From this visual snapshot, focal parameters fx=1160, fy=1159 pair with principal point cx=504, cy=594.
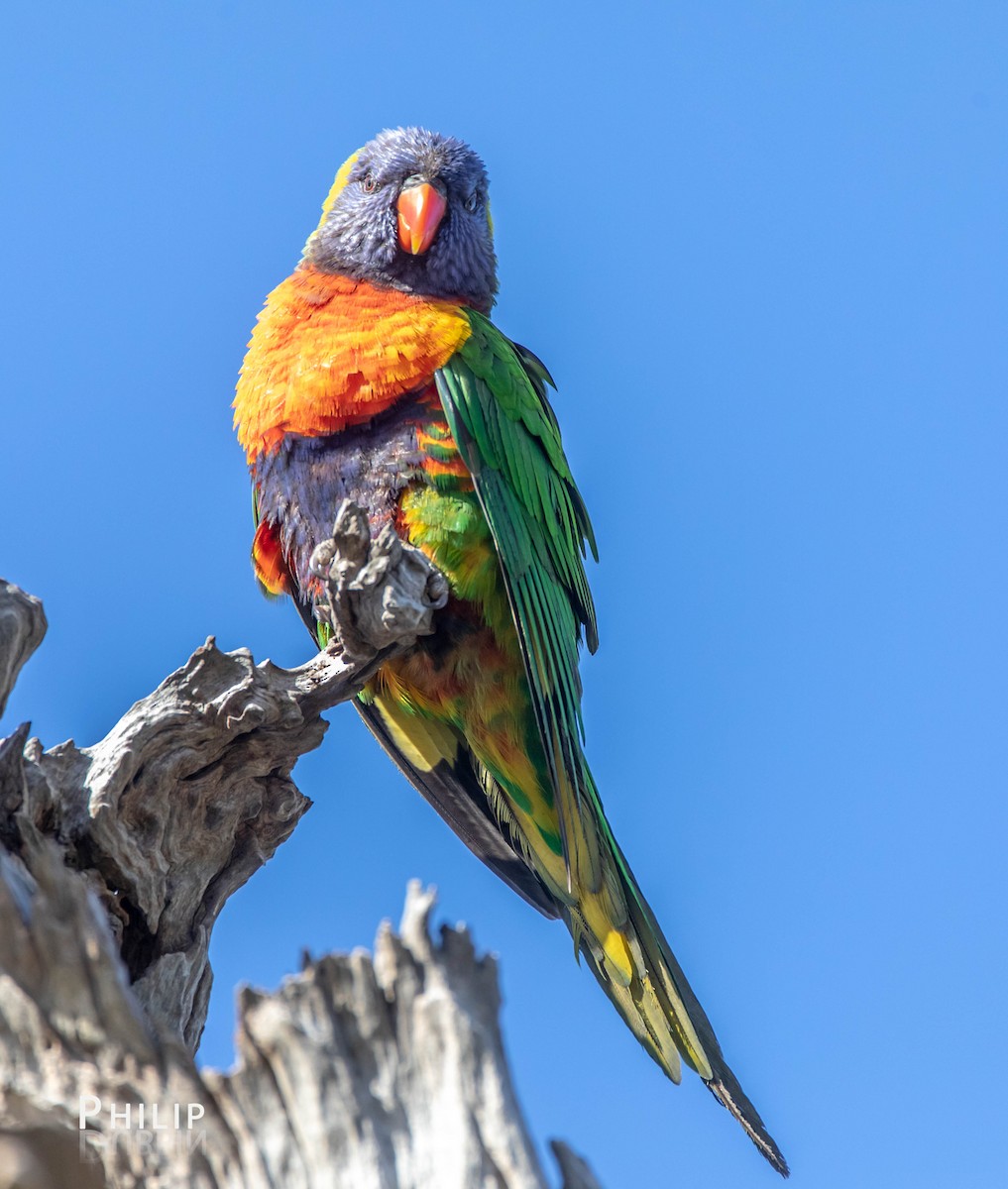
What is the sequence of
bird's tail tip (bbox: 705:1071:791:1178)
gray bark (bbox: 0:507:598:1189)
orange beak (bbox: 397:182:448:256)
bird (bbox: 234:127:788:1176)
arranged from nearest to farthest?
gray bark (bbox: 0:507:598:1189)
bird's tail tip (bbox: 705:1071:791:1178)
bird (bbox: 234:127:788:1176)
orange beak (bbox: 397:182:448:256)

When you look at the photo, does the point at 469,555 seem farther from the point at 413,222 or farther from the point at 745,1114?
the point at 745,1114

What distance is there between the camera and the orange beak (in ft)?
18.9

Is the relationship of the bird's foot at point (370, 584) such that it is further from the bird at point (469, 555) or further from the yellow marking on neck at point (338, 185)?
the yellow marking on neck at point (338, 185)

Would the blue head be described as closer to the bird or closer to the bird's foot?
the bird

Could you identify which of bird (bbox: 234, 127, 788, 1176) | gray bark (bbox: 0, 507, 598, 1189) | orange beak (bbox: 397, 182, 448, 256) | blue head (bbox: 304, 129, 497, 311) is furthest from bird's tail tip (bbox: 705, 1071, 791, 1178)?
orange beak (bbox: 397, 182, 448, 256)

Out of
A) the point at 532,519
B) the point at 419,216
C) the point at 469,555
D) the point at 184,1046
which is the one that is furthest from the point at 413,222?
the point at 184,1046

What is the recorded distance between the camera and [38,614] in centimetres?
371

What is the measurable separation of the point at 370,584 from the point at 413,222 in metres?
2.42

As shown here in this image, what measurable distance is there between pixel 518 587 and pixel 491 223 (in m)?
2.86

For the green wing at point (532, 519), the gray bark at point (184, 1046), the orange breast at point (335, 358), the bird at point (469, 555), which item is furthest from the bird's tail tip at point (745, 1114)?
the orange breast at point (335, 358)

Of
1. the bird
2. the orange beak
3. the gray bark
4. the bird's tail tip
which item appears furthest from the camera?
the orange beak

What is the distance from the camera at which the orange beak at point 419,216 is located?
5.76 m

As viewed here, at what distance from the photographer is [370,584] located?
4258 mm

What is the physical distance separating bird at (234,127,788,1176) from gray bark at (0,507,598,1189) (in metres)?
1.43
